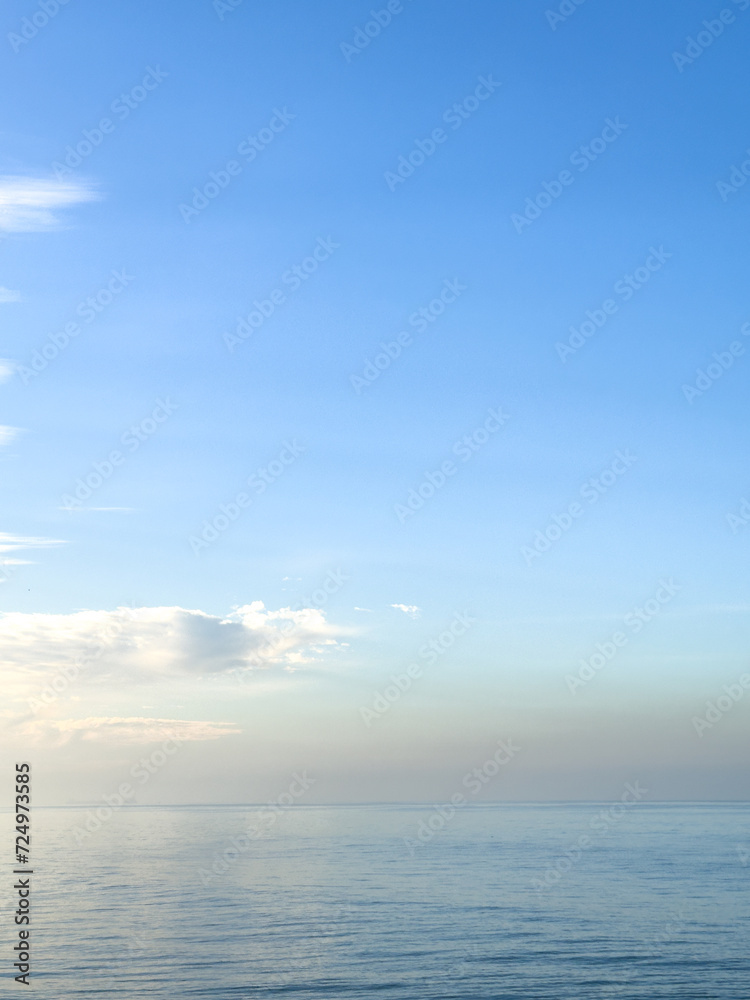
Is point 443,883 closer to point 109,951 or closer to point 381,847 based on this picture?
point 109,951

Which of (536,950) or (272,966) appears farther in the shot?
(536,950)

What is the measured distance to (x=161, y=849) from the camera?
153 metres

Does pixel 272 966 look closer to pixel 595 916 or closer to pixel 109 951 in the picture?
pixel 109 951

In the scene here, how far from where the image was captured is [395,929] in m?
62.7

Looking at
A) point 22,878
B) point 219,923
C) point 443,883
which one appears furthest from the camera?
point 22,878

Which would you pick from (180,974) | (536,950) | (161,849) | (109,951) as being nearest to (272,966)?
(180,974)

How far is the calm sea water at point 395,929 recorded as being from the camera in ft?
158

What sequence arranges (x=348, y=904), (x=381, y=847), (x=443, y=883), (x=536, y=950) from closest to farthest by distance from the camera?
(x=536, y=950)
(x=348, y=904)
(x=443, y=883)
(x=381, y=847)

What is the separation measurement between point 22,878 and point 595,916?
225 ft

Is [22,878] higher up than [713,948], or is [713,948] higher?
[22,878]

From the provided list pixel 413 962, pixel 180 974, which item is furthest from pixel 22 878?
pixel 413 962

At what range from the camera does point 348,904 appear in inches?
2931

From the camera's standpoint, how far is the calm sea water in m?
48.2

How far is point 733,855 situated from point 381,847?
56.8 m
